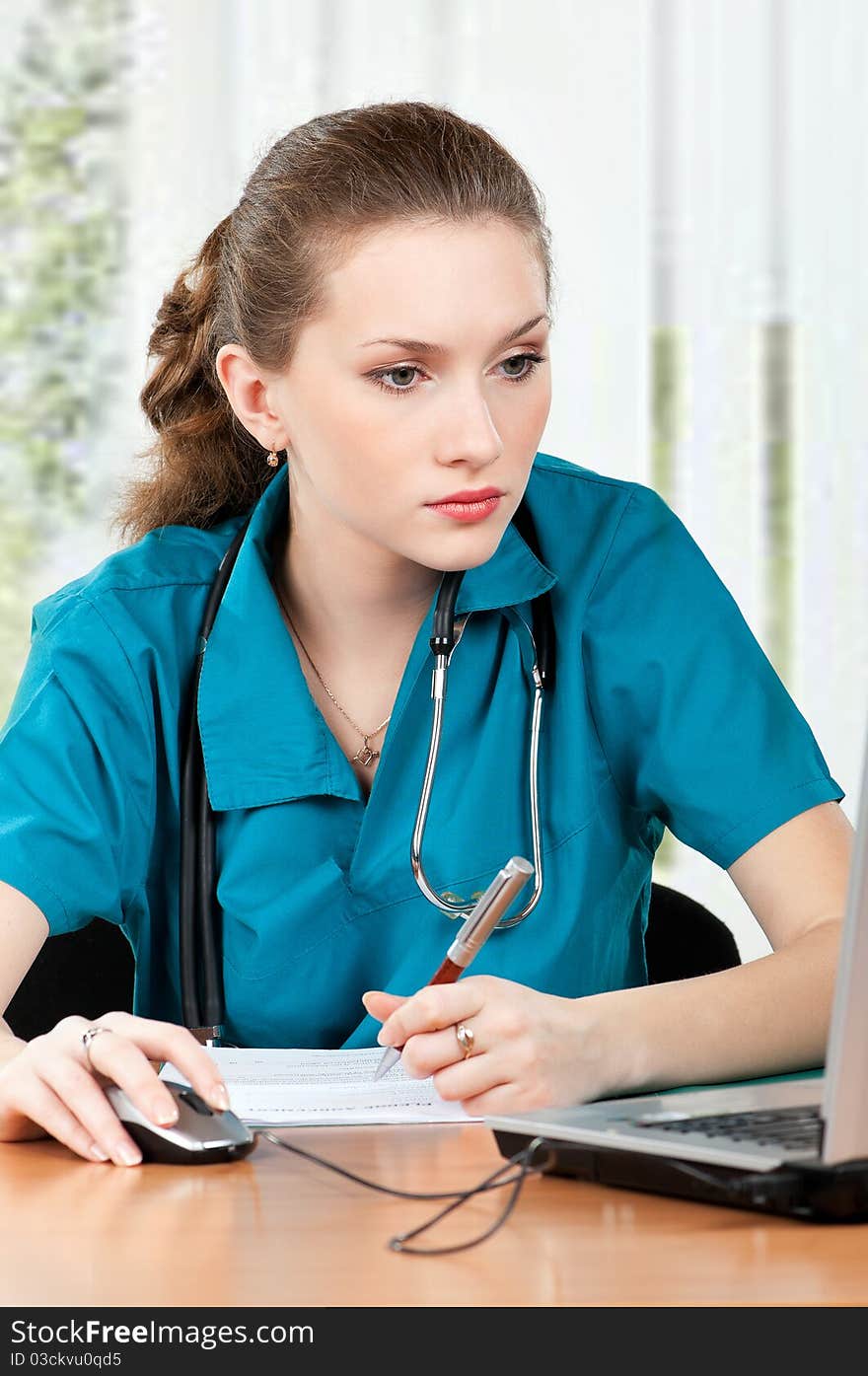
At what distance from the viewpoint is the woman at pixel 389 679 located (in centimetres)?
126

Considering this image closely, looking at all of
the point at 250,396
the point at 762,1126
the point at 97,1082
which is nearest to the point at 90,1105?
the point at 97,1082

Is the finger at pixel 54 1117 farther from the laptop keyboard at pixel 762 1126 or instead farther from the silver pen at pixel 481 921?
the laptop keyboard at pixel 762 1126

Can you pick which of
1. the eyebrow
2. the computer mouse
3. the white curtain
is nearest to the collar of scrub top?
the eyebrow

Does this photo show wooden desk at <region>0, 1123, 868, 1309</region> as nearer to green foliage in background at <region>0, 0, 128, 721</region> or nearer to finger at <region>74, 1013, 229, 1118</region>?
finger at <region>74, 1013, 229, 1118</region>

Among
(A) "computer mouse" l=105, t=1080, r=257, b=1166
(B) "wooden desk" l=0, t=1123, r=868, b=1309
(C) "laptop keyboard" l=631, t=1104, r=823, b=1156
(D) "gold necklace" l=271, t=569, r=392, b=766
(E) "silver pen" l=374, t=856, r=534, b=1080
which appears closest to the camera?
(B) "wooden desk" l=0, t=1123, r=868, b=1309

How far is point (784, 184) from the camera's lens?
280 cm

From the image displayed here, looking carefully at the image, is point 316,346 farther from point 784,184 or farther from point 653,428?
point 784,184

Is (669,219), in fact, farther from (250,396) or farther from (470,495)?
(470,495)

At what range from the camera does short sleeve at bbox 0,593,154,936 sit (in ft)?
4.28

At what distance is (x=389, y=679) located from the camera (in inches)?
58.2

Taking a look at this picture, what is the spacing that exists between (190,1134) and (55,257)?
7.00ft

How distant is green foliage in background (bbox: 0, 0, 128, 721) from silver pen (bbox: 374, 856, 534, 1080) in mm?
1833

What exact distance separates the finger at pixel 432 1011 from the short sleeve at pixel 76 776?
43 cm

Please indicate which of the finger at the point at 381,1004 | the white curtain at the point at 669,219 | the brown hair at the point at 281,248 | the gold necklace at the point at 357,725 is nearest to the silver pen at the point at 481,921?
the finger at the point at 381,1004
